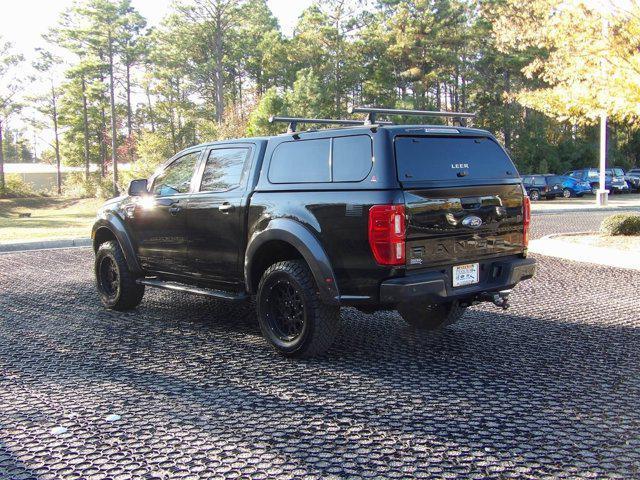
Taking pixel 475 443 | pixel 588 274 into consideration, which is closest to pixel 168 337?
pixel 475 443

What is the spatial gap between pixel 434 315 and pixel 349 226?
1805mm

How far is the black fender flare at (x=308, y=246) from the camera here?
4996 mm

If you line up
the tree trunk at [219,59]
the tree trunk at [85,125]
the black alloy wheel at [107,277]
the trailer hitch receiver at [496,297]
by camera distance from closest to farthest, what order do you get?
the trailer hitch receiver at [496,297], the black alloy wheel at [107,277], the tree trunk at [219,59], the tree trunk at [85,125]

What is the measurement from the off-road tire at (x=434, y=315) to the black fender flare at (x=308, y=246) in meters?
1.34

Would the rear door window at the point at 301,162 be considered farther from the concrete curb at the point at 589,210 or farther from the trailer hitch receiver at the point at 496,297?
the concrete curb at the point at 589,210

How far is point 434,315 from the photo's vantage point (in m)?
6.21

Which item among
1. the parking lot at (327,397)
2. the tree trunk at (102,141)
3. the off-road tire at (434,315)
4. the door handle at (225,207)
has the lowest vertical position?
the parking lot at (327,397)

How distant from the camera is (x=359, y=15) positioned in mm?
49938

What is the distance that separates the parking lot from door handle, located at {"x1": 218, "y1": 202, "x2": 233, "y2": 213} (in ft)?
4.06

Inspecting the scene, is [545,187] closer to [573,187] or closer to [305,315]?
[573,187]

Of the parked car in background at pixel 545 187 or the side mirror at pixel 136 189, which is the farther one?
the parked car in background at pixel 545 187

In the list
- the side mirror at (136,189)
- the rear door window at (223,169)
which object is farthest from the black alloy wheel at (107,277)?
the rear door window at (223,169)

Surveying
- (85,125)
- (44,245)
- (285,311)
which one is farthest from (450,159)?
(85,125)

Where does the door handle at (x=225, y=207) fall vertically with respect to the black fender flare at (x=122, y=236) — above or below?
above
